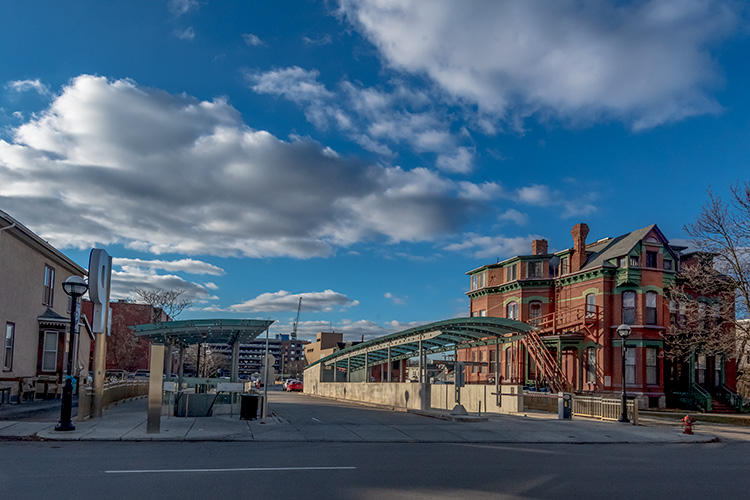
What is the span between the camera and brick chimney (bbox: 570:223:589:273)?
4100 centimetres

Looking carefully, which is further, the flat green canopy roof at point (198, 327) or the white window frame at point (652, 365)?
the white window frame at point (652, 365)

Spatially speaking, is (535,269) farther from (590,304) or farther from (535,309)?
(590,304)

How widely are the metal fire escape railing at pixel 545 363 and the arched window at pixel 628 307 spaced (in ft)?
16.2

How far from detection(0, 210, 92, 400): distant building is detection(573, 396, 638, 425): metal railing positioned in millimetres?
20635

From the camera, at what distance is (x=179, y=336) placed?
2444cm

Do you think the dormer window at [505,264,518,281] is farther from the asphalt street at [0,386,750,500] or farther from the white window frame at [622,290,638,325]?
the asphalt street at [0,386,750,500]


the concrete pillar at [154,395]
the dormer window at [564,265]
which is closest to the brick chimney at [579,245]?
the dormer window at [564,265]

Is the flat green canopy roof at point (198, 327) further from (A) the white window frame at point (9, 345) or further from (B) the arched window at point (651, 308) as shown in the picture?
(B) the arched window at point (651, 308)

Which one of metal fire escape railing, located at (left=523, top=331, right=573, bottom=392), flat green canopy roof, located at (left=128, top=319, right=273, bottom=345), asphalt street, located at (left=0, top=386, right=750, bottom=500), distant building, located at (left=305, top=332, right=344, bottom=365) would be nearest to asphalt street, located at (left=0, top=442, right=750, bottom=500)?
asphalt street, located at (left=0, top=386, right=750, bottom=500)

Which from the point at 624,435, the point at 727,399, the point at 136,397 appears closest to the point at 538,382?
the point at 727,399

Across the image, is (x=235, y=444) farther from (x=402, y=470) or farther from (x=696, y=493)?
(x=696, y=493)

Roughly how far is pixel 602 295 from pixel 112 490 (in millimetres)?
34214

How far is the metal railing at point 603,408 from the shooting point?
80.0ft

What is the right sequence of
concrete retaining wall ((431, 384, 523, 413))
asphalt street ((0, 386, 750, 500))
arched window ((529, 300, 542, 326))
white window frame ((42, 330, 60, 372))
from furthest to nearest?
arched window ((529, 300, 542, 326))
white window frame ((42, 330, 60, 372))
concrete retaining wall ((431, 384, 523, 413))
asphalt street ((0, 386, 750, 500))
